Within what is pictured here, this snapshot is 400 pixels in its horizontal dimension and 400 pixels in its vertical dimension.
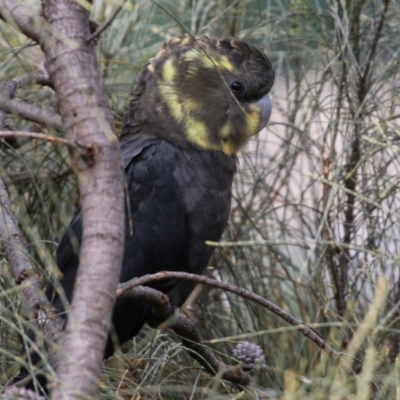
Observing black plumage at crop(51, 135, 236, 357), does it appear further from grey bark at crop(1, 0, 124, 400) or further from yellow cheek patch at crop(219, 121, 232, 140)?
grey bark at crop(1, 0, 124, 400)

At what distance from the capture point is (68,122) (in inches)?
46.6

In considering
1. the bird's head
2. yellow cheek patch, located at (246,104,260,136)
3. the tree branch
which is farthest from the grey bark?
yellow cheek patch, located at (246,104,260,136)

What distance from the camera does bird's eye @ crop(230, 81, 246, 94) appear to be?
7.85 feet

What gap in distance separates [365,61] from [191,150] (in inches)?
23.5

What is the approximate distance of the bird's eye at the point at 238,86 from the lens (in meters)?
2.39

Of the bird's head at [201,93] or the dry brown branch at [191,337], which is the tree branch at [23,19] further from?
the bird's head at [201,93]

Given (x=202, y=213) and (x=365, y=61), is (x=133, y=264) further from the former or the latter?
(x=365, y=61)

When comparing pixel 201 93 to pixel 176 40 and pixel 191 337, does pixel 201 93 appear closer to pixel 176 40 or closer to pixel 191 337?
pixel 176 40

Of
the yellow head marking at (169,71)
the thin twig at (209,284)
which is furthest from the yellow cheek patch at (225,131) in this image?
the thin twig at (209,284)

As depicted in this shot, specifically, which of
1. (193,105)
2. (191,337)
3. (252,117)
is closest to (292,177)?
(252,117)

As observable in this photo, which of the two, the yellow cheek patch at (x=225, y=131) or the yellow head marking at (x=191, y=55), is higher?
the yellow head marking at (x=191, y=55)

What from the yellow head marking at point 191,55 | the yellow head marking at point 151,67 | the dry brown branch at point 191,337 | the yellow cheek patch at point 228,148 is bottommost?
the dry brown branch at point 191,337

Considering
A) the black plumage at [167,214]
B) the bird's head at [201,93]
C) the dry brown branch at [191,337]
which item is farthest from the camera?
the bird's head at [201,93]

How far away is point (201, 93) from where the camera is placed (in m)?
2.37
